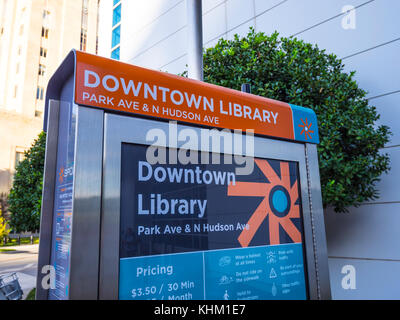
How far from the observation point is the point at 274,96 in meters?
5.19

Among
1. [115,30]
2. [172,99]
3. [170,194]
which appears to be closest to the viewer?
[170,194]

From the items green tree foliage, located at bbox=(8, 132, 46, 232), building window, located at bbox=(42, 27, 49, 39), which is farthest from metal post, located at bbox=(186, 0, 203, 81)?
building window, located at bbox=(42, 27, 49, 39)

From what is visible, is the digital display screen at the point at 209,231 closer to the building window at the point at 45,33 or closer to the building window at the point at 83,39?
the building window at the point at 45,33

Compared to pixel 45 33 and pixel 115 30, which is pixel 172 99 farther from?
pixel 45 33

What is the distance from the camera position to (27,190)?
10.1 meters

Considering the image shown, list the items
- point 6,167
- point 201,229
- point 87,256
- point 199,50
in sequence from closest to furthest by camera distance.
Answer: point 87,256
point 201,229
point 199,50
point 6,167

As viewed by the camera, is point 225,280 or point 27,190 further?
point 27,190

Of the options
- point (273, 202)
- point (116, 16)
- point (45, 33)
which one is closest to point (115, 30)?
point (116, 16)

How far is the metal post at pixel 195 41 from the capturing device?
3689 millimetres

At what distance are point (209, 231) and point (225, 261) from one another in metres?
0.23

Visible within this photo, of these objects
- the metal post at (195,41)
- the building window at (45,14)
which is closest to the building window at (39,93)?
the building window at (45,14)
